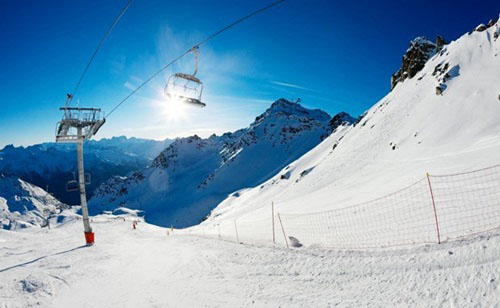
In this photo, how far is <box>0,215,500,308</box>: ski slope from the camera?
15.7ft

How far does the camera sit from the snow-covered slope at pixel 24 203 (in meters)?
131

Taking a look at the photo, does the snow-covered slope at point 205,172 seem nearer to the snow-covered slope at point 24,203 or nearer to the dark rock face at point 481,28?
the snow-covered slope at point 24,203

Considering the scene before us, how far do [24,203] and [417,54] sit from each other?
20023 cm

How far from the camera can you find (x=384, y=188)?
1714 centimetres

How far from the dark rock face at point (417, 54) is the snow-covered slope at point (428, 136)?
19.9 feet

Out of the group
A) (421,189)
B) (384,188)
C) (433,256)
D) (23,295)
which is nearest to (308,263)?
(433,256)

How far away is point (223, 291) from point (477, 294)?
16.6 feet

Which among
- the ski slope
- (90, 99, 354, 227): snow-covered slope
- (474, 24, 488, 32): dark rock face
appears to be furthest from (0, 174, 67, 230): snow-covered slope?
(474, 24, 488, 32): dark rock face

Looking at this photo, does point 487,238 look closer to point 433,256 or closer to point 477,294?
point 433,256

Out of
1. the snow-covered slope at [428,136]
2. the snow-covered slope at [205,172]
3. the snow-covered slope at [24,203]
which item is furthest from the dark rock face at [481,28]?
the snow-covered slope at [24,203]

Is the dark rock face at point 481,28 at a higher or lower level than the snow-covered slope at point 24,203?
higher

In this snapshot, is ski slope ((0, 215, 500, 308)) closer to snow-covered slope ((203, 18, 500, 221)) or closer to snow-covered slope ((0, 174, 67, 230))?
snow-covered slope ((203, 18, 500, 221))

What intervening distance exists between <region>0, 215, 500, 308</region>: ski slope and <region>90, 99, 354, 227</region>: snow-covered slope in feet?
309

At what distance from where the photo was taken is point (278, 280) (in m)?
6.48
